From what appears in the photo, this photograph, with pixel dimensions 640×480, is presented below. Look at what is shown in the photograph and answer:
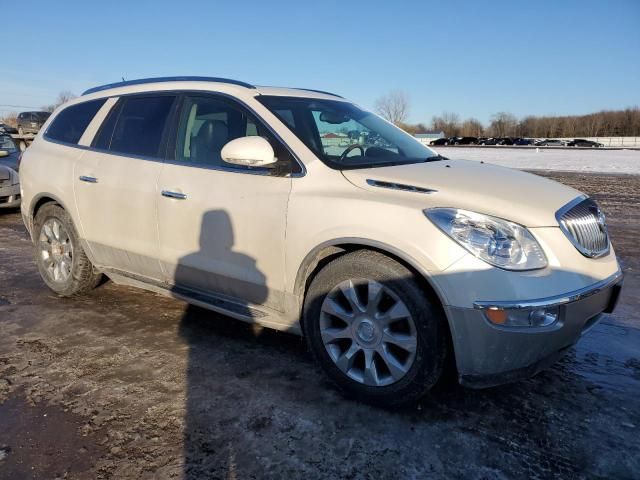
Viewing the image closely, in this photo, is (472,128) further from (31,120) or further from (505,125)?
(31,120)

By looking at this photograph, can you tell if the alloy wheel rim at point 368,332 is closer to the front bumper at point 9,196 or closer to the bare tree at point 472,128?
the front bumper at point 9,196

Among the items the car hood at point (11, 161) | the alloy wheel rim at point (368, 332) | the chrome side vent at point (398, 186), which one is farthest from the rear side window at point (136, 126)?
the car hood at point (11, 161)

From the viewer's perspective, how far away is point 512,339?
238cm

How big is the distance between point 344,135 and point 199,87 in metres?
1.16

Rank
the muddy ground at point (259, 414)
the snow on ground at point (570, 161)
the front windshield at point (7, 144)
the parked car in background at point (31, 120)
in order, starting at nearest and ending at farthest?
the muddy ground at point (259, 414)
the front windshield at point (7, 144)
the snow on ground at point (570, 161)
the parked car in background at point (31, 120)

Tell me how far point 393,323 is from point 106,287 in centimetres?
341

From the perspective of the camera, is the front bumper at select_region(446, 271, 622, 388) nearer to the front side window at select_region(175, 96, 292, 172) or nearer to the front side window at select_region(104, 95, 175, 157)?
the front side window at select_region(175, 96, 292, 172)

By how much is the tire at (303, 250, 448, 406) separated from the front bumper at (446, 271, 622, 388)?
14 cm

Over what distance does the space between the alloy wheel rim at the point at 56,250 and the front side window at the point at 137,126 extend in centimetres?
94

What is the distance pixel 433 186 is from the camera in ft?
8.83

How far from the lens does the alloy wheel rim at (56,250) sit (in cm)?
447

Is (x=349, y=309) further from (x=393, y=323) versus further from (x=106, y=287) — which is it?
(x=106, y=287)

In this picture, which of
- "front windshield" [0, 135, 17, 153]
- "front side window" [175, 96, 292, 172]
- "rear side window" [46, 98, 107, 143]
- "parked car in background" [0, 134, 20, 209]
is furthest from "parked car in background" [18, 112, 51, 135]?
"front side window" [175, 96, 292, 172]

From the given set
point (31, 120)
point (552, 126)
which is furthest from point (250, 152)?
point (552, 126)
